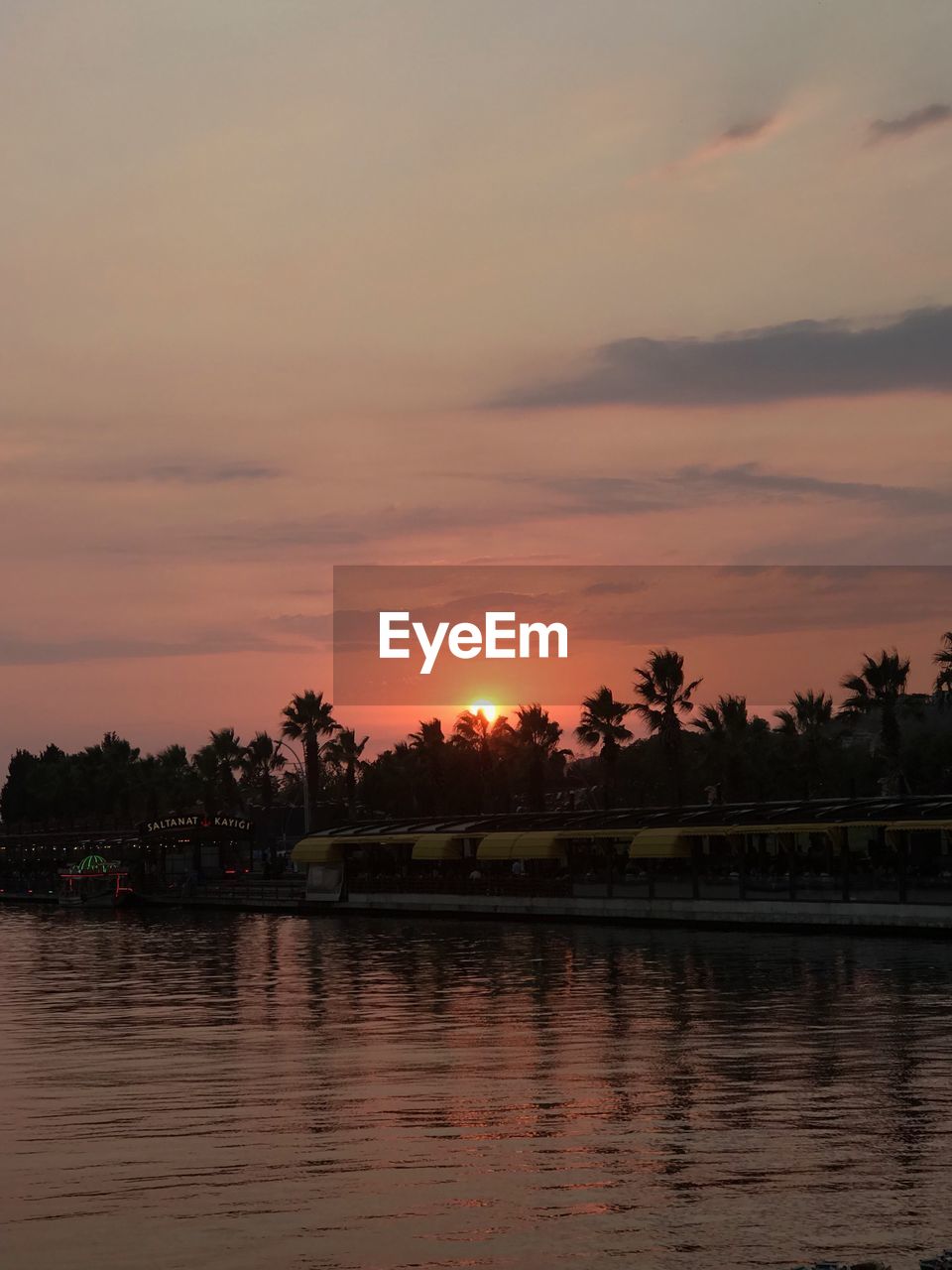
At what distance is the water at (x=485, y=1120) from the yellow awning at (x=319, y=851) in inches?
1868

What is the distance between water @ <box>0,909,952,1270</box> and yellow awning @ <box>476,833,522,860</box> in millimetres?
35606

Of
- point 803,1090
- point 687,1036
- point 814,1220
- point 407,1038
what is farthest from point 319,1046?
point 814,1220

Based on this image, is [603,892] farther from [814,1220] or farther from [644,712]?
[814,1220]

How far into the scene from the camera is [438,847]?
284ft

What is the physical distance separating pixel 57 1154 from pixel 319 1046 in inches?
434

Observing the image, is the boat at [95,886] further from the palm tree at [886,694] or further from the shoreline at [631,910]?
the palm tree at [886,694]

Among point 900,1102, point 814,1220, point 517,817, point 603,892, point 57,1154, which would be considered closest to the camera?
point 814,1220

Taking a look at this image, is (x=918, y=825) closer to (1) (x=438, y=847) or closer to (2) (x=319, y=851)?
(1) (x=438, y=847)

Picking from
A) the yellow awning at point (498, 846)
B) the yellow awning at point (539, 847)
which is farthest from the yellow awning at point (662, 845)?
the yellow awning at point (498, 846)

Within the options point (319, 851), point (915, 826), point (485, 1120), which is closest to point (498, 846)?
point (319, 851)

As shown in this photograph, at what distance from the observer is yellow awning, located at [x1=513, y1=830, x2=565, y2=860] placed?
7869cm

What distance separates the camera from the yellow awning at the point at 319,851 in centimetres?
9288

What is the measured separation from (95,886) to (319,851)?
22071 mm

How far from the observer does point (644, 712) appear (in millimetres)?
102000
